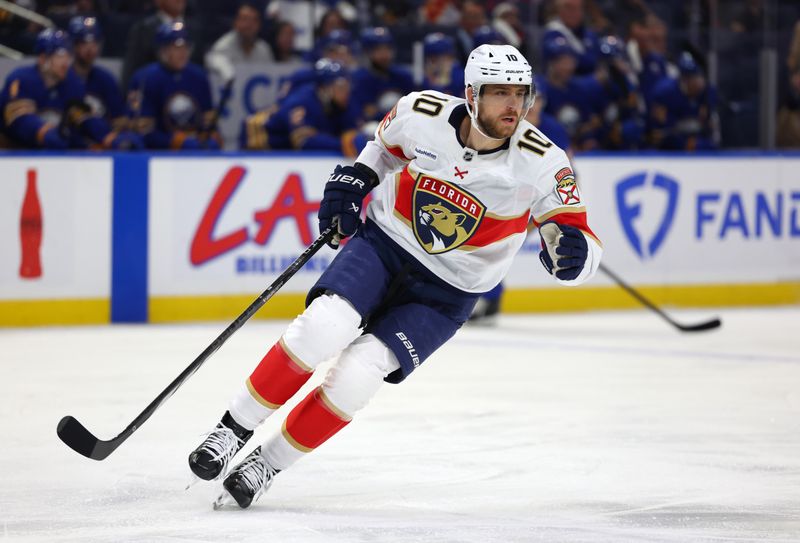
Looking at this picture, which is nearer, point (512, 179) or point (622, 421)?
point (512, 179)

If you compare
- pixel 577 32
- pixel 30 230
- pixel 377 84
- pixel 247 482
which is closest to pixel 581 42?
pixel 577 32

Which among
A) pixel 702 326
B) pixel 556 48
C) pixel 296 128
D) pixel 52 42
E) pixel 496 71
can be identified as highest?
pixel 496 71

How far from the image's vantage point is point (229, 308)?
24.3 feet

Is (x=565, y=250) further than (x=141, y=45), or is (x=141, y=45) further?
(x=141, y=45)

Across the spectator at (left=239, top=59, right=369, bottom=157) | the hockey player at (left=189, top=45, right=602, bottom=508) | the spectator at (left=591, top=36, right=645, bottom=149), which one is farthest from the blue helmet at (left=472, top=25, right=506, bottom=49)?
the hockey player at (left=189, top=45, right=602, bottom=508)

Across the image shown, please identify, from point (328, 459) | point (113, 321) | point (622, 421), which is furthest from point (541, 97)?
point (328, 459)

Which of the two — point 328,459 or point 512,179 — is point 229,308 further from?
point 512,179

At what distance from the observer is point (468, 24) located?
8.55 meters

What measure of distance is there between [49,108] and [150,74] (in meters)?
0.62

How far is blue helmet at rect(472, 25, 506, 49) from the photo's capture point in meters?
8.13

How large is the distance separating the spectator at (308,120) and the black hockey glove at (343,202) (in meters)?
4.13

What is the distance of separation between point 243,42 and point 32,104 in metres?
1.39

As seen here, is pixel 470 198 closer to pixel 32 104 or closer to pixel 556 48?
pixel 32 104

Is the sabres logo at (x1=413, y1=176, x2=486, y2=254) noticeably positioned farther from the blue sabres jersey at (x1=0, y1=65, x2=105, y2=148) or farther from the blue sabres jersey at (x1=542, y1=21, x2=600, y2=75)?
the blue sabres jersey at (x1=542, y1=21, x2=600, y2=75)
